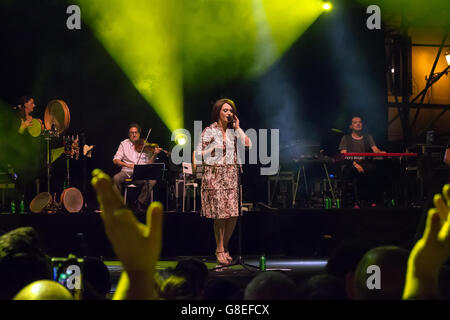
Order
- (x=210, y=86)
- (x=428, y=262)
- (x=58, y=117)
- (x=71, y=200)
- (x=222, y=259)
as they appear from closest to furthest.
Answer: (x=428, y=262)
(x=222, y=259)
(x=71, y=200)
(x=58, y=117)
(x=210, y=86)

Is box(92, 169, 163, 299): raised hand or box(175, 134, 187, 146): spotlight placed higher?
box(175, 134, 187, 146): spotlight

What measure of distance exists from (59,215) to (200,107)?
181 inches

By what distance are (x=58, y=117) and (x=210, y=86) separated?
3282mm

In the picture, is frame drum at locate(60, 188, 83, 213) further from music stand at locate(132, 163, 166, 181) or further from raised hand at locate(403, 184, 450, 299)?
raised hand at locate(403, 184, 450, 299)

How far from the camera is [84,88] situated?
424 inches

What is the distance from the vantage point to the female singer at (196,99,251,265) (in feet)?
19.1

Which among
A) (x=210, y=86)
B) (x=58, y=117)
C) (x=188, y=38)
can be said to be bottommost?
(x=58, y=117)

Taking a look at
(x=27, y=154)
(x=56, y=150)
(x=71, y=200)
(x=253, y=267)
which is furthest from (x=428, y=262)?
(x=56, y=150)

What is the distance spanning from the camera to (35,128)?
8.80m

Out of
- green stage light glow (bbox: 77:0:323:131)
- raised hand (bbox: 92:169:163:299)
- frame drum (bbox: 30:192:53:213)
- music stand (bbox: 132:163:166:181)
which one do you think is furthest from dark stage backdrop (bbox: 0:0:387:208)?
raised hand (bbox: 92:169:163:299)

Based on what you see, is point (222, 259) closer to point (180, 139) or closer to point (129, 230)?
point (129, 230)
